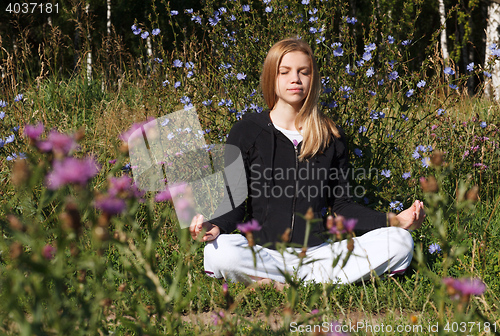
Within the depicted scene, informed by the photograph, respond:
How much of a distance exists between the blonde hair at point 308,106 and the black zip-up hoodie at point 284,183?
0.06 meters

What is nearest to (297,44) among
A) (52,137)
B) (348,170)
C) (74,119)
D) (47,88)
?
(348,170)

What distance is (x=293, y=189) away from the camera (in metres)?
2.24

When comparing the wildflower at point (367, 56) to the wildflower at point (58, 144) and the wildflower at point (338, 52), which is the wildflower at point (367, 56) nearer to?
the wildflower at point (338, 52)

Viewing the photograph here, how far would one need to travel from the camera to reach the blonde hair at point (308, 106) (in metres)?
2.24

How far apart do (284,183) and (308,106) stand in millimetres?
457

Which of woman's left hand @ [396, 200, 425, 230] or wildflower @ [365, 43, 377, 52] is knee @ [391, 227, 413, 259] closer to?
woman's left hand @ [396, 200, 425, 230]

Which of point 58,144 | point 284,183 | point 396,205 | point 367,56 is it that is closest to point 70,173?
point 58,144

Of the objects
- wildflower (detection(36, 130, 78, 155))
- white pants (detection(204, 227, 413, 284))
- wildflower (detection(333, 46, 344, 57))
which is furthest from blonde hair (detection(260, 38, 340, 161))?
wildflower (detection(36, 130, 78, 155))

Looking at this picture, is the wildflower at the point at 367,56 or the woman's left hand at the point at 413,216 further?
the wildflower at the point at 367,56

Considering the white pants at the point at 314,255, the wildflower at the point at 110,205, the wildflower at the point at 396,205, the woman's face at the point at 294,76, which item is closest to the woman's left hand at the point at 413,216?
the white pants at the point at 314,255

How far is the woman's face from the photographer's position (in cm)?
222

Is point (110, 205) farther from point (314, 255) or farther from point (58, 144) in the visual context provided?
point (314, 255)

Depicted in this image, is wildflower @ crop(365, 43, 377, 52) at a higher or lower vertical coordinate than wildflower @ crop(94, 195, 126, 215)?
higher

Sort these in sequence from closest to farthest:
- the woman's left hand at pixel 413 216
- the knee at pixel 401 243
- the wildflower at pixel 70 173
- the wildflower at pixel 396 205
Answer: the wildflower at pixel 70 173 → the woman's left hand at pixel 413 216 → the knee at pixel 401 243 → the wildflower at pixel 396 205
